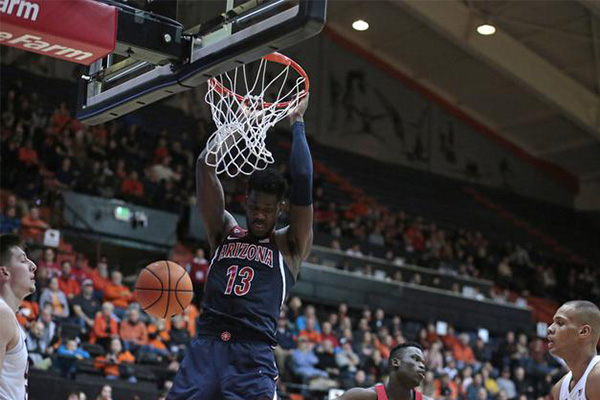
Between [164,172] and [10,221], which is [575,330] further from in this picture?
[164,172]

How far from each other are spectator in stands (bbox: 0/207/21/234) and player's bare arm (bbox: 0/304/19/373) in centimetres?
973

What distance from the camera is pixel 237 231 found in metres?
4.76

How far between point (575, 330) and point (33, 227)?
34.6ft

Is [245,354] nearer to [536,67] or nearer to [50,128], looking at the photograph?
[50,128]

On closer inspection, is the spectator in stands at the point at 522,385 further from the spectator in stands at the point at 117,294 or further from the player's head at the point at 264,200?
the player's head at the point at 264,200

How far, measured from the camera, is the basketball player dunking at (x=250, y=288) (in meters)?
4.34

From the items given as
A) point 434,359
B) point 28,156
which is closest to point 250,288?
point 434,359

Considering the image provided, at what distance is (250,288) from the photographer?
4508mm

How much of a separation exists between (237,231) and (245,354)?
0.68m

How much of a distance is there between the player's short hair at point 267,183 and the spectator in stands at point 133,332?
8.31 m

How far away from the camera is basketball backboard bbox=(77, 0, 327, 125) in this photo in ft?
14.8

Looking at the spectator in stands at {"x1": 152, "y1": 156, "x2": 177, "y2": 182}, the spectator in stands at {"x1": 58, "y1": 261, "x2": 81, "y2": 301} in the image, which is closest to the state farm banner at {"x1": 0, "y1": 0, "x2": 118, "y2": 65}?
the spectator in stands at {"x1": 58, "y1": 261, "x2": 81, "y2": 301}

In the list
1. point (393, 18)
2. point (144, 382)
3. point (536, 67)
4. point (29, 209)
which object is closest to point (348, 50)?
point (393, 18)

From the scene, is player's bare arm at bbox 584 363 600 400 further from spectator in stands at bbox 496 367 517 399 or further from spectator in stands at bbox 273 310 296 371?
spectator in stands at bbox 496 367 517 399
